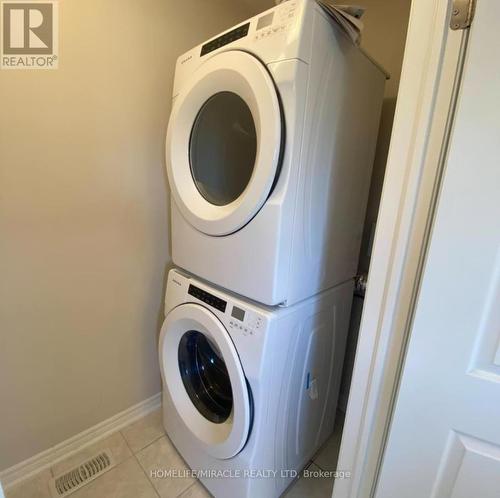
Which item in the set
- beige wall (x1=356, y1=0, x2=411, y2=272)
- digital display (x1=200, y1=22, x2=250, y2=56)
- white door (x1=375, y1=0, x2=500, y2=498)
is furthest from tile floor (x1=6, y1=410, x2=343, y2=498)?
digital display (x1=200, y1=22, x2=250, y2=56)

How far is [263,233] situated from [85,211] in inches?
32.6

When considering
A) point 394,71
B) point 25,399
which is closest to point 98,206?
point 25,399

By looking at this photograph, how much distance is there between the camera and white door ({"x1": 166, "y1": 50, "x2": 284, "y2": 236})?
81 centimetres

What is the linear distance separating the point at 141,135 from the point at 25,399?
1.25 m

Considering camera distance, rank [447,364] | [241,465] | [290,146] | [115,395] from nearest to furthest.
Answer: [447,364] → [290,146] → [241,465] → [115,395]

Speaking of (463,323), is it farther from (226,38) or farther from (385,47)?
(385,47)

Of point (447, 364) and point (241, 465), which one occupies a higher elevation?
point (447, 364)

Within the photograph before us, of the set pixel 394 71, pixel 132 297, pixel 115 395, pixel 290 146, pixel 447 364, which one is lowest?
pixel 115 395

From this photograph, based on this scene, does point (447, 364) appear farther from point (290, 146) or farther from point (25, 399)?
point (25, 399)

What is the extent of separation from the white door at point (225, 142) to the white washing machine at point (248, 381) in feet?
1.02

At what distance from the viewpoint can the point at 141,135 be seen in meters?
1.30

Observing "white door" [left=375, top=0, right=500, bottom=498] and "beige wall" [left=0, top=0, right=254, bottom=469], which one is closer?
"white door" [left=375, top=0, right=500, bottom=498]

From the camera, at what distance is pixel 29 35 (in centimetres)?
100

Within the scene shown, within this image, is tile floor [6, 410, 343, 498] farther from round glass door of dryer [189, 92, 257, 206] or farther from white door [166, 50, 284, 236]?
round glass door of dryer [189, 92, 257, 206]
